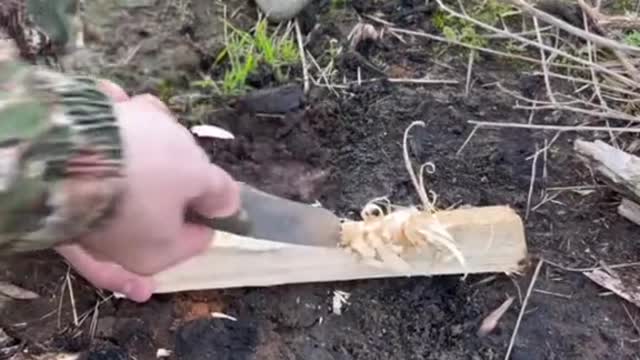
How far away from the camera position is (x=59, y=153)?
1365mm

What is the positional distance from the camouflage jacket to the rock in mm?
1016

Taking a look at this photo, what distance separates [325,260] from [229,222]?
0.41 metres

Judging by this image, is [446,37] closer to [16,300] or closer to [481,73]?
[481,73]

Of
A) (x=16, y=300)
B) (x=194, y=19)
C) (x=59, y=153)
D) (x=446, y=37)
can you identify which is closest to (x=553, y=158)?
(x=446, y=37)

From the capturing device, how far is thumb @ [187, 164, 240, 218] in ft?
4.88

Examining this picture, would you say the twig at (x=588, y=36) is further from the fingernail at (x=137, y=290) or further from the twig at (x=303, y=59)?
the fingernail at (x=137, y=290)

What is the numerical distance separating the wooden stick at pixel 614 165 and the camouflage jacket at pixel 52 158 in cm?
95

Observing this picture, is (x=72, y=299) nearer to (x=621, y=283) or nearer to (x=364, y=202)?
(x=364, y=202)

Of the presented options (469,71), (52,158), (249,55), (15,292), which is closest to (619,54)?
(469,71)

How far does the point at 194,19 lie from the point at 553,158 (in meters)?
0.76

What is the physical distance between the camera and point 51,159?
4.45ft

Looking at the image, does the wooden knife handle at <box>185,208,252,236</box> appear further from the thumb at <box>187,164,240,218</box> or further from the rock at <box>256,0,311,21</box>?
the rock at <box>256,0,311,21</box>

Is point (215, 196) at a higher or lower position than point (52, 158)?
lower

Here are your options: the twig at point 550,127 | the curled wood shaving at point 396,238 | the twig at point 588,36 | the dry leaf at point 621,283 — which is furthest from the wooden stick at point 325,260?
the twig at point 588,36
